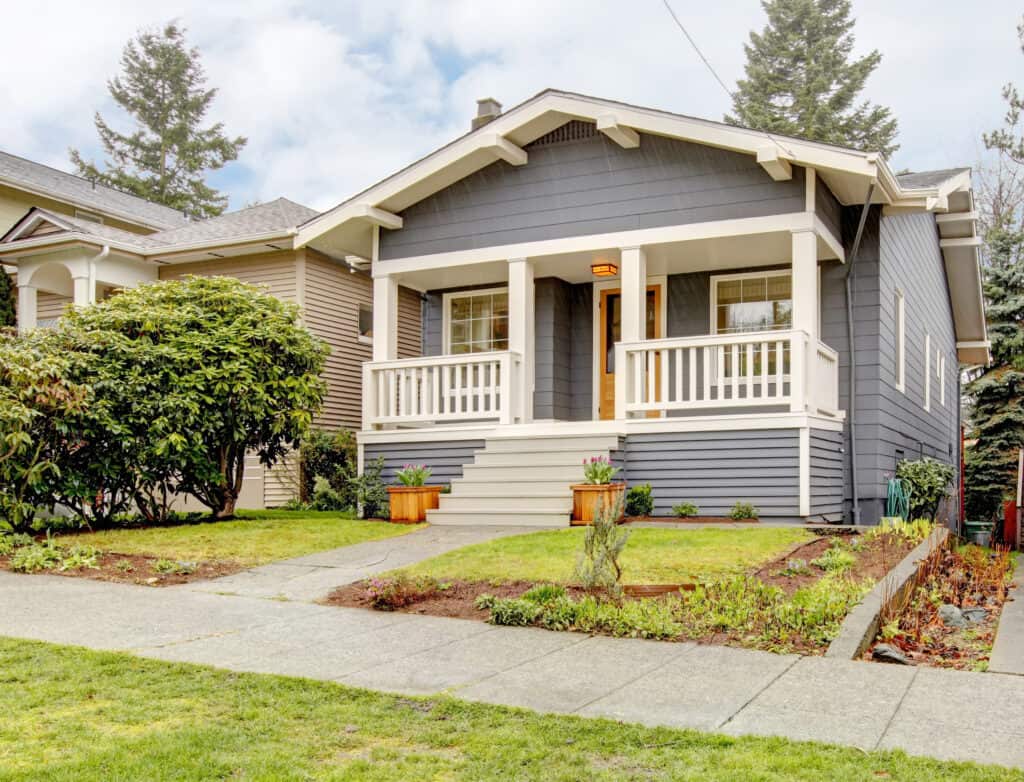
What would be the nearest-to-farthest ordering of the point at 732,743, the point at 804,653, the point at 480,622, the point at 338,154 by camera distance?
1. the point at 732,743
2. the point at 804,653
3. the point at 480,622
4. the point at 338,154

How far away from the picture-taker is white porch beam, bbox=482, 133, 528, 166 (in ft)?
39.0

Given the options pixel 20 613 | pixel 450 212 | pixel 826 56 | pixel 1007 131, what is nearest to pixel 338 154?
pixel 826 56

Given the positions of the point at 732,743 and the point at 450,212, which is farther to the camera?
the point at 450,212

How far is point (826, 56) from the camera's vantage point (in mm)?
33062

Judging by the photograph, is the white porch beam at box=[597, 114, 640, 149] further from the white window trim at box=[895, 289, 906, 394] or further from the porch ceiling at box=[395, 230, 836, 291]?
the white window trim at box=[895, 289, 906, 394]

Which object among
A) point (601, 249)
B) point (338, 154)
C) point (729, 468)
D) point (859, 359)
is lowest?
point (729, 468)

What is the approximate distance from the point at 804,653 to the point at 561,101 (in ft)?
26.9

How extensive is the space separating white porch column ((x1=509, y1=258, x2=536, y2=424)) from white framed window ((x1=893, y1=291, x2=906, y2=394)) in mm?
4822

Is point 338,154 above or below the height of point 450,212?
above

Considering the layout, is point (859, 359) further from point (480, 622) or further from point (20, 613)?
point (20, 613)

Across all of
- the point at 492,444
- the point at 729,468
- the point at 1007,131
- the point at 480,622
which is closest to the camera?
the point at 480,622

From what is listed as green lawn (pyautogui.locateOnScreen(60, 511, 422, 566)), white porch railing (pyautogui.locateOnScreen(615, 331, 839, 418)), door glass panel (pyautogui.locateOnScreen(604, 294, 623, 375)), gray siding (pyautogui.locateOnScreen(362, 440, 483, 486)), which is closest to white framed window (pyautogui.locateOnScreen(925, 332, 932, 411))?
white porch railing (pyautogui.locateOnScreen(615, 331, 839, 418))

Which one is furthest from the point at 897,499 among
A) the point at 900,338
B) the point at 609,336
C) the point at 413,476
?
the point at 413,476

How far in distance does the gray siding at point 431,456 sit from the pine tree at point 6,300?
29.3 ft
